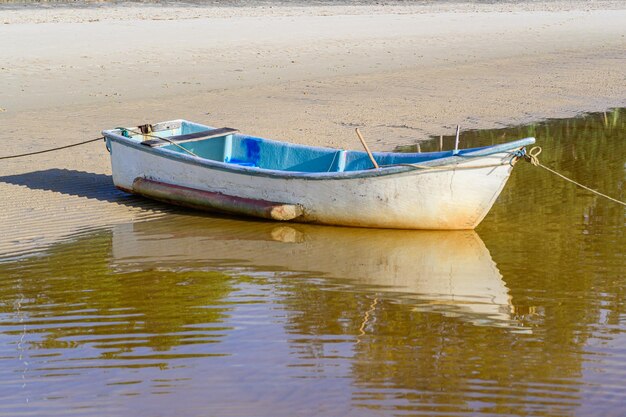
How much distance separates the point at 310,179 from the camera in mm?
9273

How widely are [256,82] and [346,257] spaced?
9.81m

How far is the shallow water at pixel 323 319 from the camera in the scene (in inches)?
226

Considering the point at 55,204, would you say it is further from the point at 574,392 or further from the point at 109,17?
the point at 109,17

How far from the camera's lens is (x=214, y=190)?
9.98m

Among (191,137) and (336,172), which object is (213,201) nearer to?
(191,137)

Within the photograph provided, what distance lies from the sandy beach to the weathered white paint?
1.29 meters

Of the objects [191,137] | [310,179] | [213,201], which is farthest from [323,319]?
[191,137]

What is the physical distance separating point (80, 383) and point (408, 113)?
33.4 feet

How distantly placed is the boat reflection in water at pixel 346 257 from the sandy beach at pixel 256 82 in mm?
963

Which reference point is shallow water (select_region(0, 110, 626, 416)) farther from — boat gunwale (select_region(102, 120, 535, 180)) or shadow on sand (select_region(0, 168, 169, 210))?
shadow on sand (select_region(0, 168, 169, 210))

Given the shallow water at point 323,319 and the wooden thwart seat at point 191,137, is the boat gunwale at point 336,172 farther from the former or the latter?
the shallow water at point 323,319

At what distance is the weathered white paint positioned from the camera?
8734mm

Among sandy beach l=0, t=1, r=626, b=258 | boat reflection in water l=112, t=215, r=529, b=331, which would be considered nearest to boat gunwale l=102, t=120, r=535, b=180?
boat reflection in water l=112, t=215, r=529, b=331

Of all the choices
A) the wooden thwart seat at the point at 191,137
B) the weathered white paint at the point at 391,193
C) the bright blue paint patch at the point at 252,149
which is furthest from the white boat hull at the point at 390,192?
the bright blue paint patch at the point at 252,149
